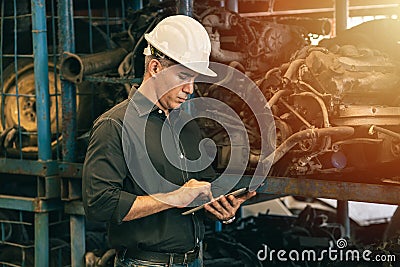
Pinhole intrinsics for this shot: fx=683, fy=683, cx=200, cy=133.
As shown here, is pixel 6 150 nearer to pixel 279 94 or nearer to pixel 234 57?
pixel 234 57

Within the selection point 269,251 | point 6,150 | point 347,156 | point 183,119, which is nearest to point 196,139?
point 183,119

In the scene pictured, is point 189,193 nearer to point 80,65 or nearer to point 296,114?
point 296,114

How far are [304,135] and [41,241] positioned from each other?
1904mm

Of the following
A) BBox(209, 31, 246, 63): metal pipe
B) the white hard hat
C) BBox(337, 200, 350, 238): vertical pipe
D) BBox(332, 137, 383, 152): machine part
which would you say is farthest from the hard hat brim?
BBox(337, 200, 350, 238): vertical pipe

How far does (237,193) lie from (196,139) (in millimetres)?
376

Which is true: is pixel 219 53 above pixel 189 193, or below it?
above

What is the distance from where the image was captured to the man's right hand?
8.35 ft

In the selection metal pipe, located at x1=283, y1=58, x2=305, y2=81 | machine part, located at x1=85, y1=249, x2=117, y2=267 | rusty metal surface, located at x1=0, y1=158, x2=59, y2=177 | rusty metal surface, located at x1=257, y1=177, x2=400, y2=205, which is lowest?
machine part, located at x1=85, y1=249, x2=117, y2=267

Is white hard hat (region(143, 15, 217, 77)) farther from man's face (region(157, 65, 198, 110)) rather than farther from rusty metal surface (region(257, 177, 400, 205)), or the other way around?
rusty metal surface (region(257, 177, 400, 205))

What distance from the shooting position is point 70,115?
13.4 ft

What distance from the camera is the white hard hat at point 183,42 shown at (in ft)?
8.45

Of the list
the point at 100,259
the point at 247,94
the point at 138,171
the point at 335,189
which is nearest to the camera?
the point at 138,171

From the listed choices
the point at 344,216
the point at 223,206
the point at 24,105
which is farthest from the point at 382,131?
the point at 24,105

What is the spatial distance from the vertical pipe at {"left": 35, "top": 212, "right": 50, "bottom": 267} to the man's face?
1.88 metres
